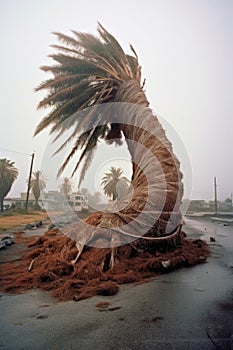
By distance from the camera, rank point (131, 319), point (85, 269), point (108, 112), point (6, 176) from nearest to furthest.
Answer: point (131, 319) → point (85, 269) → point (108, 112) → point (6, 176)

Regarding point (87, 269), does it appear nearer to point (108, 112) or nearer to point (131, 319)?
point (131, 319)

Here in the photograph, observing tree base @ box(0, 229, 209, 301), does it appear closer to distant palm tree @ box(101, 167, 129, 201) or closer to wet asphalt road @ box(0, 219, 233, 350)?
wet asphalt road @ box(0, 219, 233, 350)

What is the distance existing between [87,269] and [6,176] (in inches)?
1201

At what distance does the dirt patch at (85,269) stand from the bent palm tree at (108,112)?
136 cm

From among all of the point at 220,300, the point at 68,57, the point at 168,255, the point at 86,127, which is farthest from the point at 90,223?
the point at 68,57

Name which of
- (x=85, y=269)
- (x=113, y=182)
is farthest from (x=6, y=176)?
(x=85, y=269)

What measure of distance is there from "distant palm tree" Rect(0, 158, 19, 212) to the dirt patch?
25.7m

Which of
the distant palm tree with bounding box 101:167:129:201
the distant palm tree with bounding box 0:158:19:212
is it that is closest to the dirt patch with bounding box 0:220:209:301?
the distant palm tree with bounding box 0:158:19:212

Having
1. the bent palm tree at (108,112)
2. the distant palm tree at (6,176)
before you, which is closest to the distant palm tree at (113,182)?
the distant palm tree at (6,176)

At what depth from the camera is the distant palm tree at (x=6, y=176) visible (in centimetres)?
2938

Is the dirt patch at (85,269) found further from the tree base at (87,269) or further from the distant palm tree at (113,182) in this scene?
the distant palm tree at (113,182)

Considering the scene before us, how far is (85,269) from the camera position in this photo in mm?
4438

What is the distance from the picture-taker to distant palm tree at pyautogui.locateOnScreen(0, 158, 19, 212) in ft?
96.4

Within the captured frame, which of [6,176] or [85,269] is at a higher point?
[6,176]
